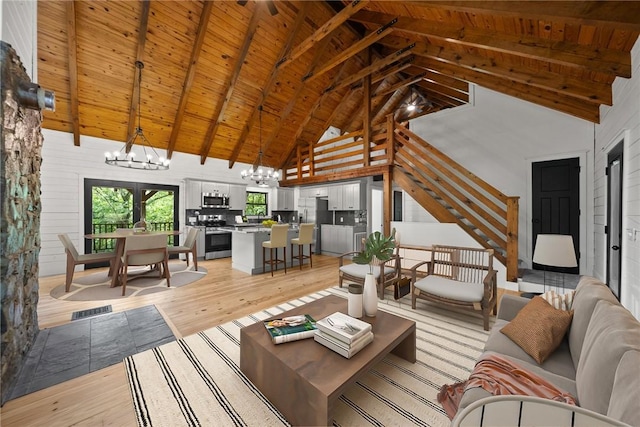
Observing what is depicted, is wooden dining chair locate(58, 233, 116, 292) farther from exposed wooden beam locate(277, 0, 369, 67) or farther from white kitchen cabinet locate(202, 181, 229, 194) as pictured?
exposed wooden beam locate(277, 0, 369, 67)

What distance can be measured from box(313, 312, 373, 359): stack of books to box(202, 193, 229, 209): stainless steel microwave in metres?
6.21

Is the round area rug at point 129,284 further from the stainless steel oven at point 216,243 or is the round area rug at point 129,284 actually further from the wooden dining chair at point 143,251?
the stainless steel oven at point 216,243

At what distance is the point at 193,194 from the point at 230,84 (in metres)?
3.07

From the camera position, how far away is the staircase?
12.9ft

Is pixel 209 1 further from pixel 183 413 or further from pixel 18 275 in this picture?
pixel 183 413

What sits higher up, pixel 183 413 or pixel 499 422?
pixel 499 422

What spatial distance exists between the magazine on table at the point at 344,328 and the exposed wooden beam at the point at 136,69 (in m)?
5.53

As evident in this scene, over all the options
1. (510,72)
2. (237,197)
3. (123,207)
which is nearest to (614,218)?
(510,72)

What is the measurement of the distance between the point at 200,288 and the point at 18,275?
2.25m

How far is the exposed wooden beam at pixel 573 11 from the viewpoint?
2023mm

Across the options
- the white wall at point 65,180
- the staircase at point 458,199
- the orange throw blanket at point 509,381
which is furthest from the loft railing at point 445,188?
the white wall at point 65,180

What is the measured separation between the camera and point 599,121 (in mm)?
3779

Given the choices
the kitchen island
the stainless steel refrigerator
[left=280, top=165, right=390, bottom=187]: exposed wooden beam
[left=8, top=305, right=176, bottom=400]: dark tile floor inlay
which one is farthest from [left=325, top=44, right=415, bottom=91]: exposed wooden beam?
[left=8, top=305, right=176, bottom=400]: dark tile floor inlay

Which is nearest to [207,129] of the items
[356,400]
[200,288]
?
[200,288]
